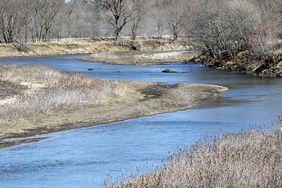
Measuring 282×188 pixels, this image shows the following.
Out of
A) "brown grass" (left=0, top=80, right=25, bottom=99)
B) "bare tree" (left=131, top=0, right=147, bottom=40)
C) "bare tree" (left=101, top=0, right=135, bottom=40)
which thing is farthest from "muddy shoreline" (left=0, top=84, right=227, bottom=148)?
"bare tree" (left=101, top=0, right=135, bottom=40)

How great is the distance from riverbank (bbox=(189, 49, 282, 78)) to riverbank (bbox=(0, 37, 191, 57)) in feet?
99.2

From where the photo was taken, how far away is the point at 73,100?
112ft

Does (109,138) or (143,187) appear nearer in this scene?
(143,187)

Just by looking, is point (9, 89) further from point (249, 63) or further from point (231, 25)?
Result: point (231, 25)

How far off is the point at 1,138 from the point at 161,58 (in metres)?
61.1

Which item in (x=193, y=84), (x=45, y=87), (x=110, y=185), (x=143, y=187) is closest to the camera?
(x=143, y=187)

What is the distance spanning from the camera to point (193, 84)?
157 feet

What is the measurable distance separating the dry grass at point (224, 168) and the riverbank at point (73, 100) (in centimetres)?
1065

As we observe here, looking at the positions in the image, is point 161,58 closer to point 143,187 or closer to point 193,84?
point 193,84

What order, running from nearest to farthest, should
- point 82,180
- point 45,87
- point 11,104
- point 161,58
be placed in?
point 82,180 < point 11,104 < point 45,87 < point 161,58

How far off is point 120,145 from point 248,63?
1649 inches

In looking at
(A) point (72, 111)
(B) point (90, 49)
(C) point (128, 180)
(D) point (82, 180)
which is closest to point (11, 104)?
(A) point (72, 111)

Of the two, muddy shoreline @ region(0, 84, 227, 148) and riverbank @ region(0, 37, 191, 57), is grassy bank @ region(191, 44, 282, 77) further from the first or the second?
riverbank @ region(0, 37, 191, 57)

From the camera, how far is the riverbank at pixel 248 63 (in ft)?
184
